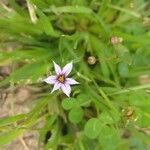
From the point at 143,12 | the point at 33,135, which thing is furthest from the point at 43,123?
the point at 143,12

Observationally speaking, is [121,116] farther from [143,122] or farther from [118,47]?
[118,47]

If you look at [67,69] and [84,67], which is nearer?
[67,69]

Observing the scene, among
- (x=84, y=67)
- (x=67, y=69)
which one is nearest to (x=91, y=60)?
(x=84, y=67)

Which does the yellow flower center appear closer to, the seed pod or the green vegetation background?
the green vegetation background

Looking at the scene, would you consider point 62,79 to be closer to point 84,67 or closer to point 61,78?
point 61,78

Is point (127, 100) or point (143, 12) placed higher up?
point (143, 12)

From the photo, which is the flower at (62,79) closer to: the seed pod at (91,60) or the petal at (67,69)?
the petal at (67,69)

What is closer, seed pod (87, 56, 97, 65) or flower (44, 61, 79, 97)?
flower (44, 61, 79, 97)

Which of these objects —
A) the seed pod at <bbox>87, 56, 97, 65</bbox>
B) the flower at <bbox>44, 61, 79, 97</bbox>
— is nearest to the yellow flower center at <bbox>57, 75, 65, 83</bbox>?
the flower at <bbox>44, 61, 79, 97</bbox>
